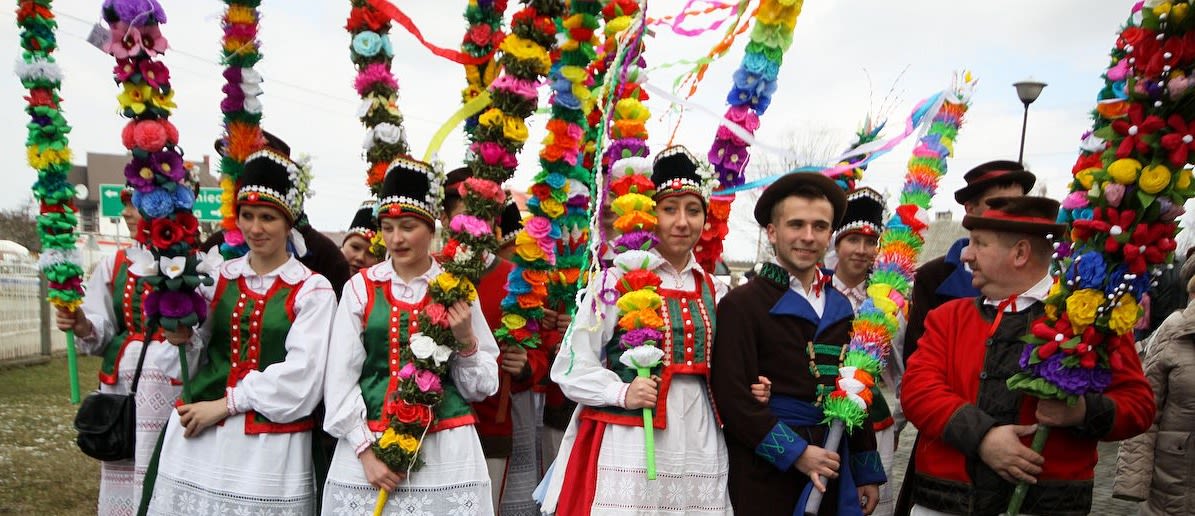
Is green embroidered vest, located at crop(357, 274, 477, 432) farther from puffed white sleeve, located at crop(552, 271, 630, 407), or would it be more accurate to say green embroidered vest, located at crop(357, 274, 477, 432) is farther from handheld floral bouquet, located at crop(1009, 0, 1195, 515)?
handheld floral bouquet, located at crop(1009, 0, 1195, 515)

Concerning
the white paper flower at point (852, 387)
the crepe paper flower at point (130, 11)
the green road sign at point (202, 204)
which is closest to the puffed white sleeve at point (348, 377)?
the crepe paper flower at point (130, 11)

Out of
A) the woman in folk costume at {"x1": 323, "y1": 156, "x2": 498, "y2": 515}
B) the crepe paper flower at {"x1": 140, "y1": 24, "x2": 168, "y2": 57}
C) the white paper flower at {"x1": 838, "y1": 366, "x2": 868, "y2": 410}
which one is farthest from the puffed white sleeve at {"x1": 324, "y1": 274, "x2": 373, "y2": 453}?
the white paper flower at {"x1": 838, "y1": 366, "x2": 868, "y2": 410}

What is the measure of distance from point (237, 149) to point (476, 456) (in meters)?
2.17

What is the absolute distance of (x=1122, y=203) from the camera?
109 inches

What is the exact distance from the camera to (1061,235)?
3.29 m

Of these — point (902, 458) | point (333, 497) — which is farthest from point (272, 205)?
point (902, 458)

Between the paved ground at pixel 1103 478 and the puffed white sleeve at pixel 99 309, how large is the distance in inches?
239

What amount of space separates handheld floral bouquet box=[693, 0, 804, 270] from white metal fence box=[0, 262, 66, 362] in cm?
1273

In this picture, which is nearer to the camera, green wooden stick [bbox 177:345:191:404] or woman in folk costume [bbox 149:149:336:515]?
woman in folk costume [bbox 149:149:336:515]

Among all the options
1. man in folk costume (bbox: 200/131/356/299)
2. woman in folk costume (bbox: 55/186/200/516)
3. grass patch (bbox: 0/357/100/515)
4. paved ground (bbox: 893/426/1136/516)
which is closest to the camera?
woman in folk costume (bbox: 55/186/200/516)

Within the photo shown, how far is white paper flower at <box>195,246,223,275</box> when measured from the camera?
3744 millimetres

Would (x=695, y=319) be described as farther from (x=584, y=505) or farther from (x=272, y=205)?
(x=272, y=205)

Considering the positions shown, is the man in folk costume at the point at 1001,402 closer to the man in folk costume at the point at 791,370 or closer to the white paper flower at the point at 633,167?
the man in folk costume at the point at 791,370

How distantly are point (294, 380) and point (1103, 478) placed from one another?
783 cm
